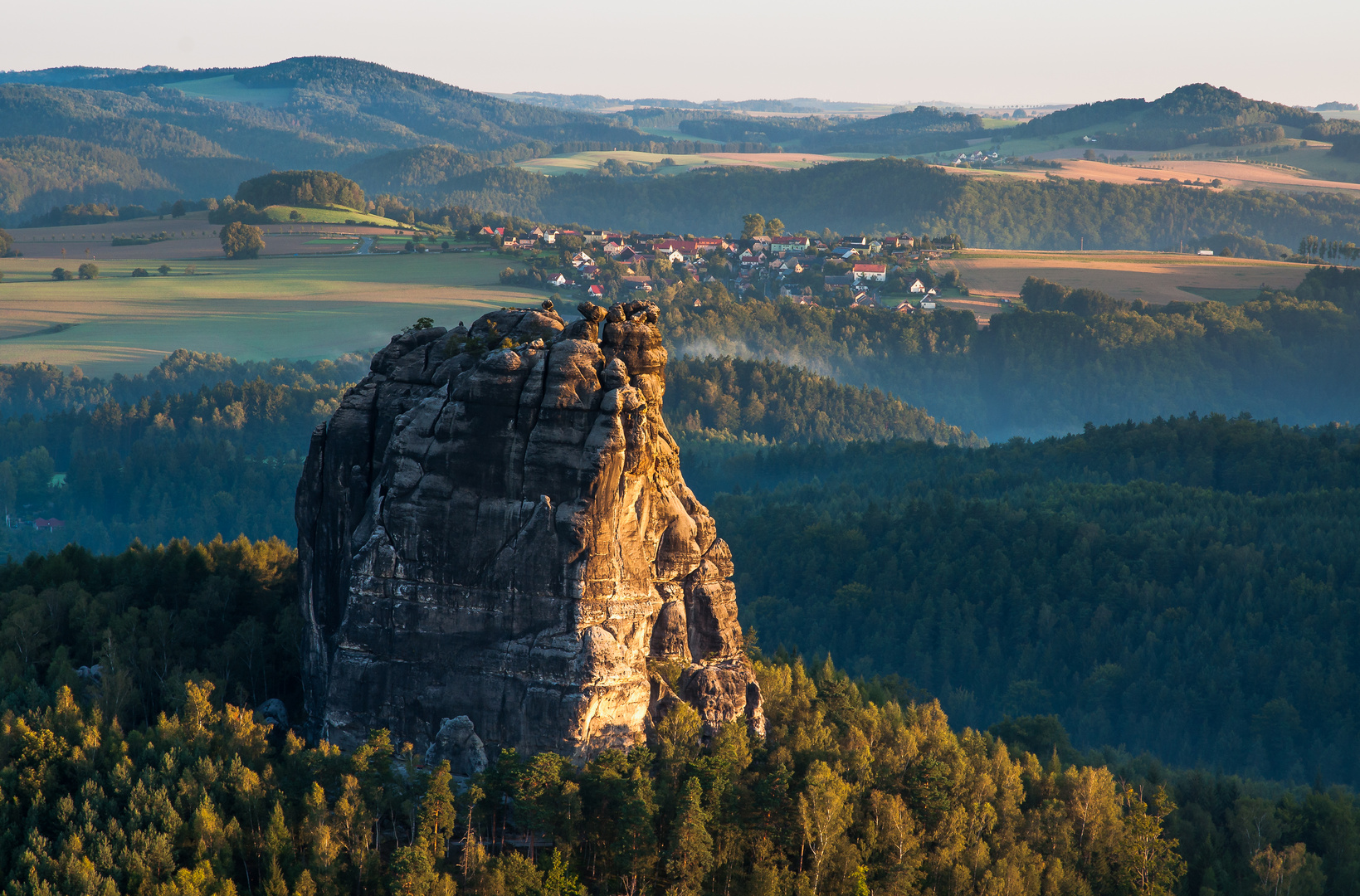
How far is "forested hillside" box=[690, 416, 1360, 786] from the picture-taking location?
353 feet

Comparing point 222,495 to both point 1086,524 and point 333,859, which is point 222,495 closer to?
point 1086,524

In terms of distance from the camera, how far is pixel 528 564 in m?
55.9

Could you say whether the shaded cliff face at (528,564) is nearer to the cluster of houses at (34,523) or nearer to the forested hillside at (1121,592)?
the forested hillside at (1121,592)

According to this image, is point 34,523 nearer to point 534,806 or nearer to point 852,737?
point 852,737

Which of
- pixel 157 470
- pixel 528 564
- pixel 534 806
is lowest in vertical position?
pixel 157 470

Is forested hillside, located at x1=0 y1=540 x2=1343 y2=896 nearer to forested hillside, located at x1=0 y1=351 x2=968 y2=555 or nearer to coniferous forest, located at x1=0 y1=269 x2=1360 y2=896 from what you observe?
coniferous forest, located at x1=0 y1=269 x2=1360 y2=896

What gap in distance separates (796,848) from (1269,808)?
87.6 feet

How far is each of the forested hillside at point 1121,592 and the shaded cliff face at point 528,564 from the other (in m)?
58.0

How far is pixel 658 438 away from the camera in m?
59.6

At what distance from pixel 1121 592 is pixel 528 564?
77.5 meters

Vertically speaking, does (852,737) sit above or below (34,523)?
above

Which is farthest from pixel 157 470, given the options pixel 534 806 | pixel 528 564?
pixel 534 806

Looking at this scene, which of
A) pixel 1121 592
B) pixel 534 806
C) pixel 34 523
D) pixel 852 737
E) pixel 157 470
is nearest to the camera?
pixel 534 806

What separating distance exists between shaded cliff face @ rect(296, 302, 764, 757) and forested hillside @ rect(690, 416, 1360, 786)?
58.0m
